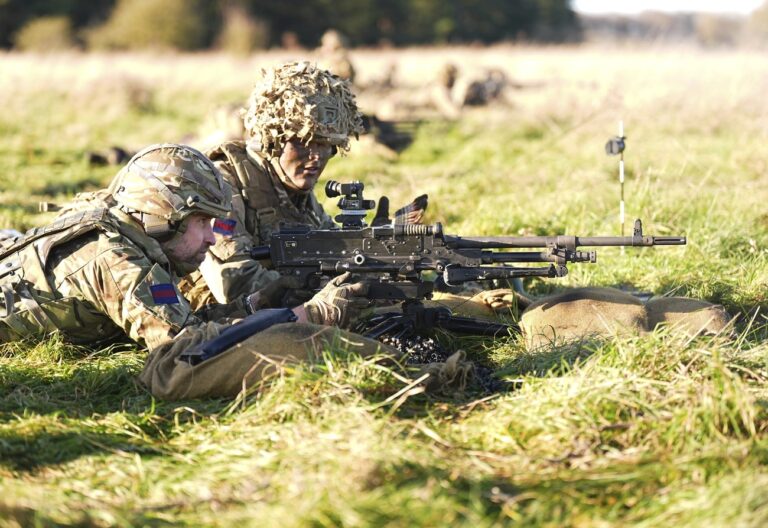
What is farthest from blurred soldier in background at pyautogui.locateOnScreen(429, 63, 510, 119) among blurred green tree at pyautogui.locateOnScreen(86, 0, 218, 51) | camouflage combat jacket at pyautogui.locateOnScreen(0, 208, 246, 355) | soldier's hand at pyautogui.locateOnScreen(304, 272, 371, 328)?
blurred green tree at pyautogui.locateOnScreen(86, 0, 218, 51)

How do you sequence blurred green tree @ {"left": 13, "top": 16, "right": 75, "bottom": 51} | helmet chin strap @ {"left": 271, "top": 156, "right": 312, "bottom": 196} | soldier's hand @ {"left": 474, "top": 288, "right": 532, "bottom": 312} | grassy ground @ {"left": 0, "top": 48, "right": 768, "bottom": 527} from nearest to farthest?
grassy ground @ {"left": 0, "top": 48, "right": 768, "bottom": 527} < soldier's hand @ {"left": 474, "top": 288, "right": 532, "bottom": 312} < helmet chin strap @ {"left": 271, "top": 156, "right": 312, "bottom": 196} < blurred green tree @ {"left": 13, "top": 16, "right": 75, "bottom": 51}

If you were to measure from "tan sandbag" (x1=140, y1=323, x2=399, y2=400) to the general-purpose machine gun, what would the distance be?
82cm

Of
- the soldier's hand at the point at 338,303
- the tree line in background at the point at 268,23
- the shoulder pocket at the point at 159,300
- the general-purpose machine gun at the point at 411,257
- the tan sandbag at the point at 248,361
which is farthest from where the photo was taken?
the tree line in background at the point at 268,23

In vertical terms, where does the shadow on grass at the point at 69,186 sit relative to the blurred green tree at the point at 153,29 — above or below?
below

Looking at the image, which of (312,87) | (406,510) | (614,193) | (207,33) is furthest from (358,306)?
(207,33)

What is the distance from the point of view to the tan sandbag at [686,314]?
20.0 feet

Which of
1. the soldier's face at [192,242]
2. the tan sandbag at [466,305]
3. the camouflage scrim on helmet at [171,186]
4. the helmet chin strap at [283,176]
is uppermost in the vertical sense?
the camouflage scrim on helmet at [171,186]

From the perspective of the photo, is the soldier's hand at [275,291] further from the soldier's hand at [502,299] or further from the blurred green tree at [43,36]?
the blurred green tree at [43,36]

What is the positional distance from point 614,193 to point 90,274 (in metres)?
6.32

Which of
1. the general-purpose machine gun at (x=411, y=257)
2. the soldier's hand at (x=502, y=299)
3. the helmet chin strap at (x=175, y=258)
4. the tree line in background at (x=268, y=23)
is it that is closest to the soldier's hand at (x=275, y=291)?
the general-purpose machine gun at (x=411, y=257)

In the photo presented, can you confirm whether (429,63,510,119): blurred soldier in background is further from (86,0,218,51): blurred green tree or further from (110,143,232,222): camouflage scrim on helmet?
(86,0,218,51): blurred green tree

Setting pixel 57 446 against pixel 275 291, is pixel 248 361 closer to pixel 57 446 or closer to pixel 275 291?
pixel 57 446

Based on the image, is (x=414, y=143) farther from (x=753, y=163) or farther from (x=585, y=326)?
(x=585, y=326)

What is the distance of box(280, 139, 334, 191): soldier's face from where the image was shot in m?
7.12
